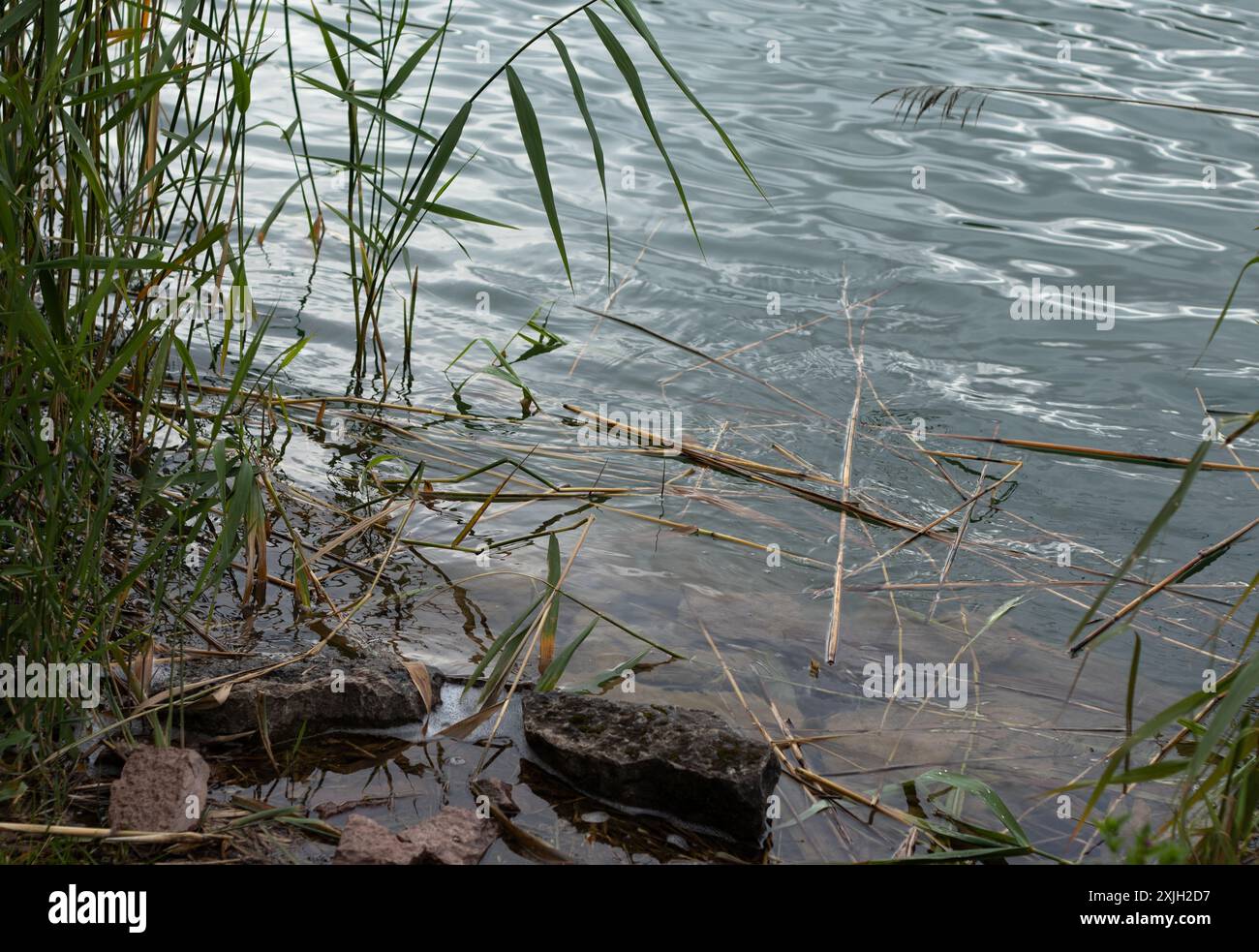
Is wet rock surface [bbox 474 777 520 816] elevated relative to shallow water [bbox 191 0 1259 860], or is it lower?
lower

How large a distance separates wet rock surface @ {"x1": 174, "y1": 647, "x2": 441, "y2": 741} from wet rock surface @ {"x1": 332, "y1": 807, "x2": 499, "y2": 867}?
0.32m

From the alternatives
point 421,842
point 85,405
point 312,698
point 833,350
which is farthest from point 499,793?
point 833,350

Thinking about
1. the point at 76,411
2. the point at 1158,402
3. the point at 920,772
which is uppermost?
the point at 76,411

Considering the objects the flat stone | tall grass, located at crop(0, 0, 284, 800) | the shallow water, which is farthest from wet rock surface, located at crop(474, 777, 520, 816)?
tall grass, located at crop(0, 0, 284, 800)

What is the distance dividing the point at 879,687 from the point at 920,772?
0.31 m

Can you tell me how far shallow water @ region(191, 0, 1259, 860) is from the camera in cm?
270

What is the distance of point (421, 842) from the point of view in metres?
1.94

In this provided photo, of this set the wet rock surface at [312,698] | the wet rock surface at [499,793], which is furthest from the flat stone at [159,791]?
the wet rock surface at [499,793]

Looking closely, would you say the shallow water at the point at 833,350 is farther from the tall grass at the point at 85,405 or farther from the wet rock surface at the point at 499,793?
the tall grass at the point at 85,405

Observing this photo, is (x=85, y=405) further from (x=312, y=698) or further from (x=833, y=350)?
(x=833, y=350)

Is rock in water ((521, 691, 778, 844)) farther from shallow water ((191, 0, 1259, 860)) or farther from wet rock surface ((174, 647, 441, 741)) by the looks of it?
wet rock surface ((174, 647, 441, 741))
